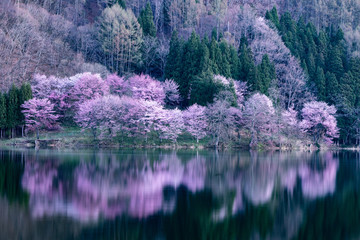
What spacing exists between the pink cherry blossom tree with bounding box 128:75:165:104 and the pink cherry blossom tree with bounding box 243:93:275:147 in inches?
509

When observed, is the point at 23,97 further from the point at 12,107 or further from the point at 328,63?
the point at 328,63

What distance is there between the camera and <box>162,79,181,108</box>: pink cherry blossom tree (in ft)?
210

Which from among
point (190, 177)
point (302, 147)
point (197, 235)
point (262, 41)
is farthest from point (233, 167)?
point (262, 41)

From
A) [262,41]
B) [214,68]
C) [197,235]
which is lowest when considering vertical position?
[197,235]

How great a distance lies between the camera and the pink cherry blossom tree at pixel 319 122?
61.5 m

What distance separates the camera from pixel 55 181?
20891 mm

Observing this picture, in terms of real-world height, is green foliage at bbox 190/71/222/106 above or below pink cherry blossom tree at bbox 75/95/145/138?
above

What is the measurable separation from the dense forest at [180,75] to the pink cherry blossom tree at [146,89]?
5.7 inches

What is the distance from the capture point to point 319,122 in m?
61.5

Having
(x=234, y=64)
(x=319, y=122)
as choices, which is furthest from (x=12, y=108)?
(x=319, y=122)

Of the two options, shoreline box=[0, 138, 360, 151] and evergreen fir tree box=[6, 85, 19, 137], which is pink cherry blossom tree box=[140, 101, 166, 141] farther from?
evergreen fir tree box=[6, 85, 19, 137]

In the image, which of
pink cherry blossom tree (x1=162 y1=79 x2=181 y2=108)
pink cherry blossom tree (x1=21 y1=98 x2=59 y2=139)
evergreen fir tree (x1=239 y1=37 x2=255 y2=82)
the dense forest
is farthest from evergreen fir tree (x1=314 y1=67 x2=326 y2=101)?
pink cherry blossom tree (x1=21 y1=98 x2=59 y2=139)

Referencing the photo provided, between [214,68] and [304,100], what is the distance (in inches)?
580

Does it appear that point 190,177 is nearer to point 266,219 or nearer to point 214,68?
point 266,219
